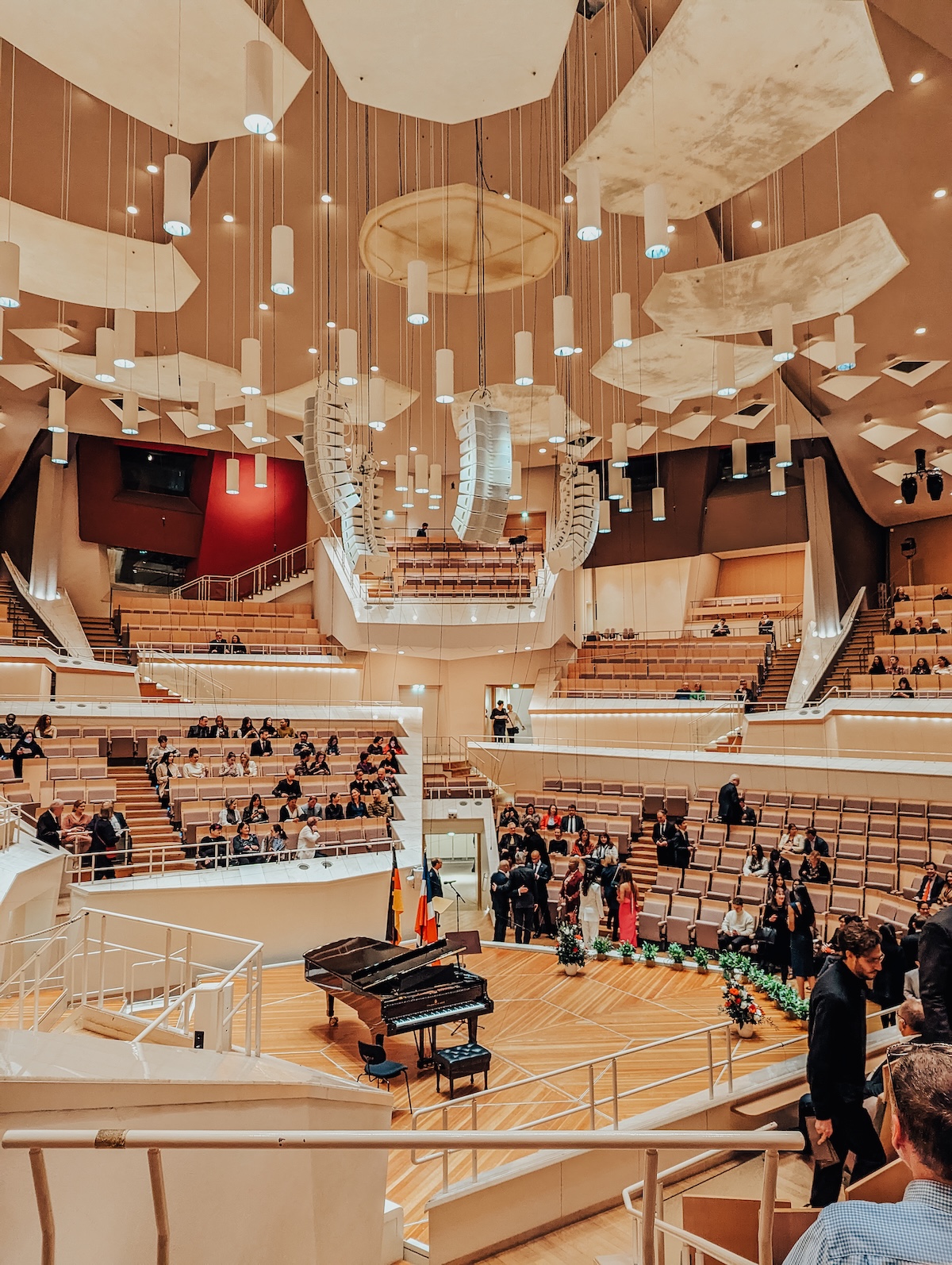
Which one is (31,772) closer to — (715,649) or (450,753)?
(450,753)

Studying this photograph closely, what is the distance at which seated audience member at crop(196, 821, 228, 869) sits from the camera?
35.8 ft

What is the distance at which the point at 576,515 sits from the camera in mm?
10875

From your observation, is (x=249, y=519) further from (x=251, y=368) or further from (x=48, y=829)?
(x=251, y=368)

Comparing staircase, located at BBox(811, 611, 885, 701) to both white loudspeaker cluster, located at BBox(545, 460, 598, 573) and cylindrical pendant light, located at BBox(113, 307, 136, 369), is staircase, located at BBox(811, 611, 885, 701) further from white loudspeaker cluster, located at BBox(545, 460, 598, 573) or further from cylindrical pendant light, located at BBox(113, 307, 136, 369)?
cylindrical pendant light, located at BBox(113, 307, 136, 369)

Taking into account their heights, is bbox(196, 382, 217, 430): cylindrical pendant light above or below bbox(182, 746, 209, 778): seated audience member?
above

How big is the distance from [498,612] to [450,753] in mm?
4135

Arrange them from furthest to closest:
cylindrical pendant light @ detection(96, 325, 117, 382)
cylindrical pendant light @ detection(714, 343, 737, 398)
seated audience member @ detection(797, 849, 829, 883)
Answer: seated audience member @ detection(797, 849, 829, 883), cylindrical pendant light @ detection(714, 343, 737, 398), cylindrical pendant light @ detection(96, 325, 117, 382)

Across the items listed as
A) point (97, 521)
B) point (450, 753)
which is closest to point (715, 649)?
point (450, 753)

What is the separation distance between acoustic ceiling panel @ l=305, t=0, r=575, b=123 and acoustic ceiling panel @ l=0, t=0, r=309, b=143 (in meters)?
0.81

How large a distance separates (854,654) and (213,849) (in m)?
13.2

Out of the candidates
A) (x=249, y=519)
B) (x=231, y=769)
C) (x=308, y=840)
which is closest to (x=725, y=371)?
(x=308, y=840)

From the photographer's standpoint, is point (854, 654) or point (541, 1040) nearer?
point (541, 1040)

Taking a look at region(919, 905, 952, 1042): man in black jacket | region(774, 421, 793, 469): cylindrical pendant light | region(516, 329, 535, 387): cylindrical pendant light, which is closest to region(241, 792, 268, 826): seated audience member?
region(516, 329, 535, 387): cylindrical pendant light

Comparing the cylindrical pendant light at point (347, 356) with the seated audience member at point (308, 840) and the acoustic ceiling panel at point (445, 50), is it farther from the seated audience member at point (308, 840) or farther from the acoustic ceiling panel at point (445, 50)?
the seated audience member at point (308, 840)
